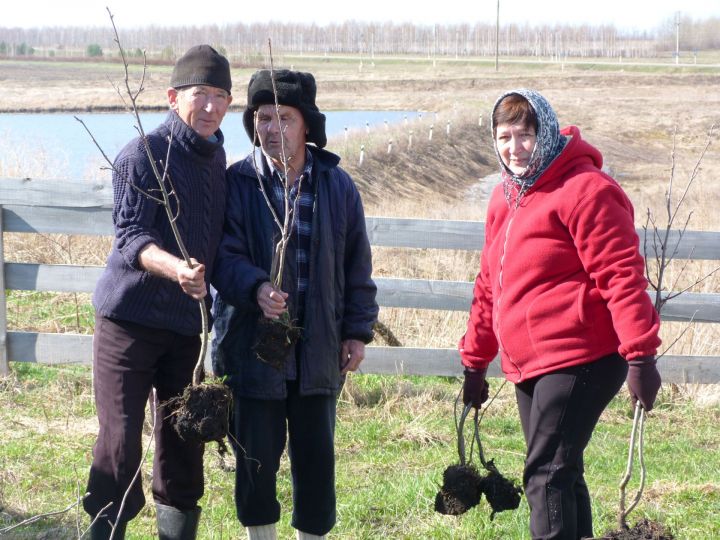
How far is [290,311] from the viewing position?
2.98 meters

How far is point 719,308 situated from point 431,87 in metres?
54.3

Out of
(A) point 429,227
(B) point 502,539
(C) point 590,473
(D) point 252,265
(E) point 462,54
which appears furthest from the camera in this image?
(E) point 462,54

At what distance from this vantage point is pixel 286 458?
14.6ft

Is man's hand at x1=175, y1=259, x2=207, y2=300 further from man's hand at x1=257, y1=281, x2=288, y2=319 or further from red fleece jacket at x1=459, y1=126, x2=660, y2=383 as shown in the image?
red fleece jacket at x1=459, y1=126, x2=660, y2=383

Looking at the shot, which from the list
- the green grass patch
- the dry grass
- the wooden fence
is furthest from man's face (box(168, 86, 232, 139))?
the wooden fence

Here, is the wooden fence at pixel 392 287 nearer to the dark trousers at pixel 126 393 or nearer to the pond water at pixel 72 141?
the pond water at pixel 72 141

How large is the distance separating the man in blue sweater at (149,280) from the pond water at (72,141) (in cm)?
23

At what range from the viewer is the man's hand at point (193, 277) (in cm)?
255

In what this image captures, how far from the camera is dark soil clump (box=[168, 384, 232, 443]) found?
275 cm

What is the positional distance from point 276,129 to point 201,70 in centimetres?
30

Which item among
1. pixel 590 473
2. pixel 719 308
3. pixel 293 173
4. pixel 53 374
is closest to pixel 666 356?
pixel 719 308

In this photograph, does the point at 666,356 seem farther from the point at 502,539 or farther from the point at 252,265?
the point at 252,265

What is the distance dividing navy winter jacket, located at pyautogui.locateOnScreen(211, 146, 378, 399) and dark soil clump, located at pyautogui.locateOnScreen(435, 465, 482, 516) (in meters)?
0.48

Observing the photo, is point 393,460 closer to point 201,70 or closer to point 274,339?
point 274,339
